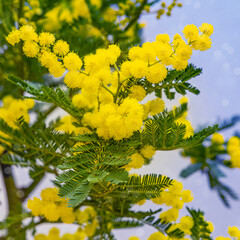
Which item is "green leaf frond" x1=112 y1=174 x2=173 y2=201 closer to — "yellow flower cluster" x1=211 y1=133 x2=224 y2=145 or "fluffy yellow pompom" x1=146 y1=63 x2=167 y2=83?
"fluffy yellow pompom" x1=146 y1=63 x2=167 y2=83

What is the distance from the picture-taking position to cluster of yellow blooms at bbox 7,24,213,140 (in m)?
0.75

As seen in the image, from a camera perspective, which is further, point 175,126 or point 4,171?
point 4,171

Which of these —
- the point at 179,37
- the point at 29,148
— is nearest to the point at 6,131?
the point at 29,148

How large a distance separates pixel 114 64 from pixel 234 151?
1072mm

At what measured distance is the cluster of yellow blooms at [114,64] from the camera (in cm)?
75

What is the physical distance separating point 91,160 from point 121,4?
111 cm

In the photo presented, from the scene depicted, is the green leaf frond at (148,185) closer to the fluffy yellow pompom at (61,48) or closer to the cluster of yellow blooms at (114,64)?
the cluster of yellow blooms at (114,64)

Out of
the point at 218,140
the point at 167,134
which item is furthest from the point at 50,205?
the point at 218,140

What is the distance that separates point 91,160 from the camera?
28.5 inches

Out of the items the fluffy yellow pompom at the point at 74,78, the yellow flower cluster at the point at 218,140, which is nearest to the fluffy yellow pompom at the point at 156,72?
the fluffy yellow pompom at the point at 74,78

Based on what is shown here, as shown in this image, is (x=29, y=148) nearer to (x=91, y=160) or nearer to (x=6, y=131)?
(x=6, y=131)

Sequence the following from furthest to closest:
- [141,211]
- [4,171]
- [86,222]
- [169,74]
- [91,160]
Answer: [4,171]
[86,222]
[141,211]
[169,74]
[91,160]

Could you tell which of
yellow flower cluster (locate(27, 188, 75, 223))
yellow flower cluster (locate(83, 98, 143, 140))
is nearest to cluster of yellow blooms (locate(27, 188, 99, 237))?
yellow flower cluster (locate(27, 188, 75, 223))

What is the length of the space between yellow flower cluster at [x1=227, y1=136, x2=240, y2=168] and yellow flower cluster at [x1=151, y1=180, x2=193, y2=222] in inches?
29.2
